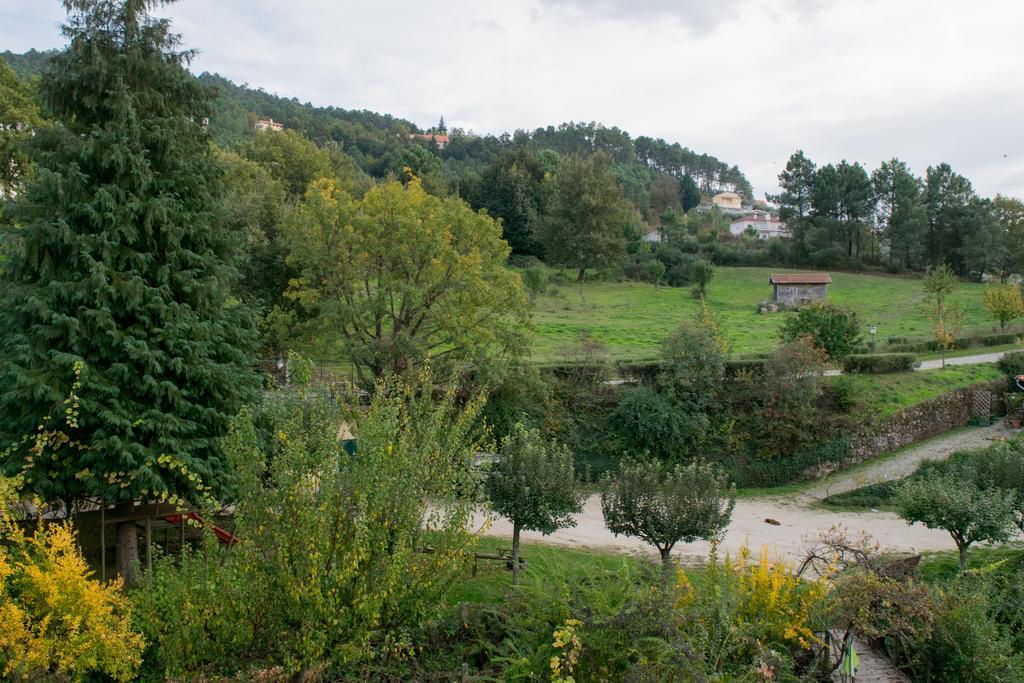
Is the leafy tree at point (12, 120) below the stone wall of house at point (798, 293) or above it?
above

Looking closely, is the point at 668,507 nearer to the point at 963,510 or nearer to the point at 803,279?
the point at 963,510

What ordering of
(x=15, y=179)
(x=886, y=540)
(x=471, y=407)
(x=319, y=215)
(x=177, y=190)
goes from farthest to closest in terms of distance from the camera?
(x=15, y=179) < (x=319, y=215) < (x=886, y=540) < (x=177, y=190) < (x=471, y=407)

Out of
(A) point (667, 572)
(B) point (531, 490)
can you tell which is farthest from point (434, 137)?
(A) point (667, 572)

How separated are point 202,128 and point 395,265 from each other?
1049 centimetres

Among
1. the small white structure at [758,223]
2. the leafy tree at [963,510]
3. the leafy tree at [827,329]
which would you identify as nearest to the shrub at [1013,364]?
the leafy tree at [827,329]

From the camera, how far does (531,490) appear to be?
15180 mm

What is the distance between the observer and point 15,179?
27.0 m

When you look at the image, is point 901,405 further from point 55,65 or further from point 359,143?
point 359,143

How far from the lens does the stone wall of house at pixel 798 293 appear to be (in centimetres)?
4732

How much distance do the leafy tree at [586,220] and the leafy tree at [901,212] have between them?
22.5 metres

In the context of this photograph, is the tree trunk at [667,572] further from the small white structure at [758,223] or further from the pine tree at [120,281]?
the small white structure at [758,223]

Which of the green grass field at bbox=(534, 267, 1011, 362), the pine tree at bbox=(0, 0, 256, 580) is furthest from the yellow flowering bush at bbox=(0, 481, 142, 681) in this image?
the green grass field at bbox=(534, 267, 1011, 362)

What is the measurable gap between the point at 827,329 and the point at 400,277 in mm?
17349

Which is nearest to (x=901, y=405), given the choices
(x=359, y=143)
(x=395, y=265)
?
(x=395, y=265)
